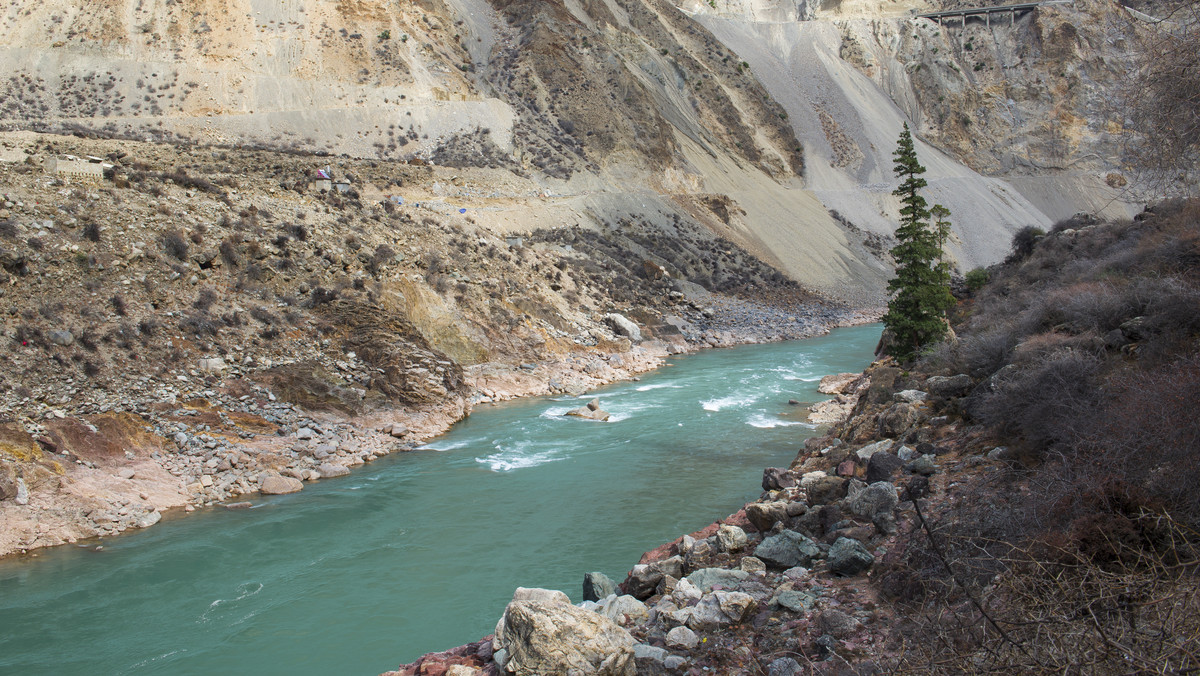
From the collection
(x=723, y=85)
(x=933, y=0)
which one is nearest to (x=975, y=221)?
(x=723, y=85)

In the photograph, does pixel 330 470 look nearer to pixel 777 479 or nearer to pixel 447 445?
pixel 447 445

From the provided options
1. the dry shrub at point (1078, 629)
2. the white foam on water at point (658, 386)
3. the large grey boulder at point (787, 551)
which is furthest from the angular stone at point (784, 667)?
the white foam on water at point (658, 386)

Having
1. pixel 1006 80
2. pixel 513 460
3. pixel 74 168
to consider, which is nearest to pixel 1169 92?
pixel 513 460

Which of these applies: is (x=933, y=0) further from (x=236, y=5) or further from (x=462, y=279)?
(x=462, y=279)

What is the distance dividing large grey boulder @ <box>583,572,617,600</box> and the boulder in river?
38.9 ft

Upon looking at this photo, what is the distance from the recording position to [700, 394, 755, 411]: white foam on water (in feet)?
71.5

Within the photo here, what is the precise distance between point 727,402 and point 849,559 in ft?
50.9

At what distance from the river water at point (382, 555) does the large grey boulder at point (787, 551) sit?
300 centimetres

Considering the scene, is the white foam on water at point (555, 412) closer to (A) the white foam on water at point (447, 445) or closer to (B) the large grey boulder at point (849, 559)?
(A) the white foam on water at point (447, 445)

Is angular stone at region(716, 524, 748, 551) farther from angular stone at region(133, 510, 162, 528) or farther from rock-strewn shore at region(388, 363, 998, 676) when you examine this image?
angular stone at region(133, 510, 162, 528)

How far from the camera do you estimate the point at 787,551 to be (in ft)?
25.4

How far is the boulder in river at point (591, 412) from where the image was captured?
20.8m

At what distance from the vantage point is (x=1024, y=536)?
526cm

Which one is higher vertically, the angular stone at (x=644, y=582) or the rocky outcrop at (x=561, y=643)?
the rocky outcrop at (x=561, y=643)
